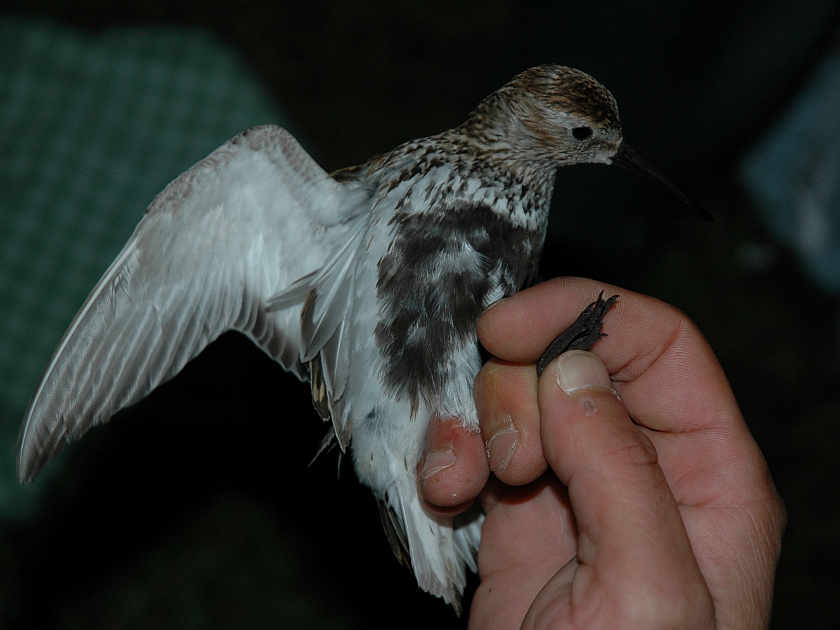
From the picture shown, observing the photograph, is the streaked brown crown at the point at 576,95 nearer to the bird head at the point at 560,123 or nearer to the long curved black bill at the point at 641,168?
the bird head at the point at 560,123

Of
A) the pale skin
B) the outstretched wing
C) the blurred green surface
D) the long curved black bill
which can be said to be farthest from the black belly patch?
the blurred green surface

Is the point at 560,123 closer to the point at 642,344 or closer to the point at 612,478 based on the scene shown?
the point at 642,344

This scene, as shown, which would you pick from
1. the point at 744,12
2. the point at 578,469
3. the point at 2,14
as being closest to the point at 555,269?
the point at 744,12

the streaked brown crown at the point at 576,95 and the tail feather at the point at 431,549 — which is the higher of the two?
the streaked brown crown at the point at 576,95

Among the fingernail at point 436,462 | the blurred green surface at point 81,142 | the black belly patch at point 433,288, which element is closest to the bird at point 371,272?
the black belly patch at point 433,288

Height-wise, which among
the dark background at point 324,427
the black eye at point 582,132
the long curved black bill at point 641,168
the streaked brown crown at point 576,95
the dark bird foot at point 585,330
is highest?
the streaked brown crown at point 576,95

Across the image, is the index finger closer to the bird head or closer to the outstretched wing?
the bird head

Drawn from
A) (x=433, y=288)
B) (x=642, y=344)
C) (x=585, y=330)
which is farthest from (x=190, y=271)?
(x=642, y=344)
